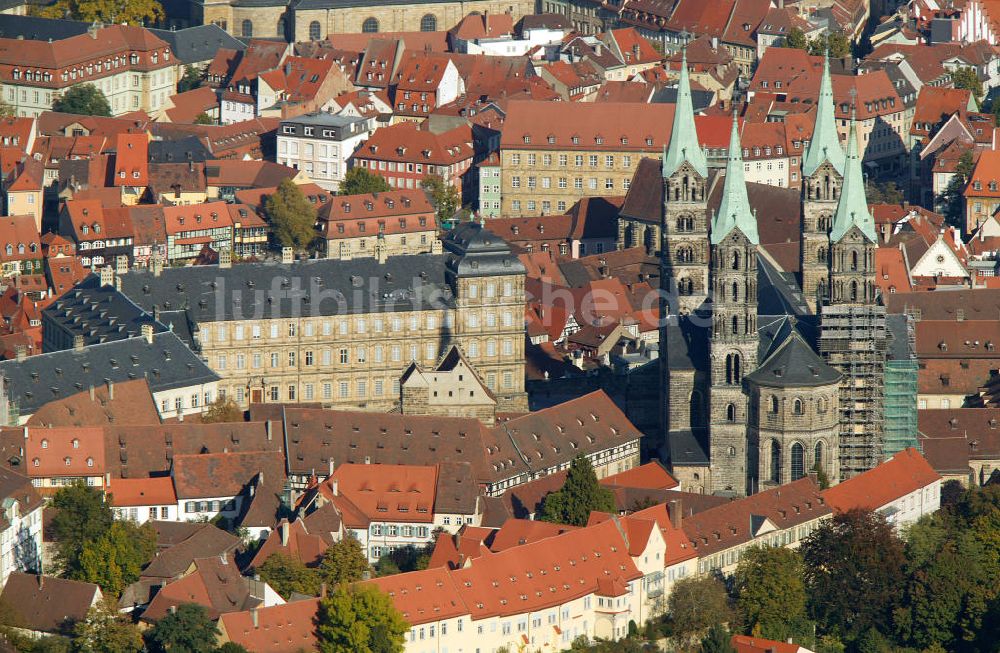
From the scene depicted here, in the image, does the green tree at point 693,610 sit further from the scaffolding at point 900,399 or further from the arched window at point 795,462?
the scaffolding at point 900,399

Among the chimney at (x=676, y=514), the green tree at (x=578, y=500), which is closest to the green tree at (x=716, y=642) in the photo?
the chimney at (x=676, y=514)

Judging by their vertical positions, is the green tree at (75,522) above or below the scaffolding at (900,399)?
below

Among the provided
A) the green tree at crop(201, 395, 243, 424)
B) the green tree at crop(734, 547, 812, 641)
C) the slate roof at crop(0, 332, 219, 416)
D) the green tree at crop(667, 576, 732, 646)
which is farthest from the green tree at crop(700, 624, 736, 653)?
the slate roof at crop(0, 332, 219, 416)

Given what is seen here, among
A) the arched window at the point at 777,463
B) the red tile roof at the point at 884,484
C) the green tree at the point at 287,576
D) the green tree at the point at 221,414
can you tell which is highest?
the green tree at the point at 221,414

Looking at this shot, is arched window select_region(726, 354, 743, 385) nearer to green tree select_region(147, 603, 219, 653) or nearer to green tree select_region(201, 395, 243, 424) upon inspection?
green tree select_region(201, 395, 243, 424)

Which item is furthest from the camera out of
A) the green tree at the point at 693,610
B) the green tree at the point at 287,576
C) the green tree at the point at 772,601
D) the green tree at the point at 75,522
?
the green tree at the point at 772,601

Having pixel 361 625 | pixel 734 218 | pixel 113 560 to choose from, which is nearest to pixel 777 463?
pixel 734 218

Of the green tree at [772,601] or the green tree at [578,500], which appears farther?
the green tree at [578,500]

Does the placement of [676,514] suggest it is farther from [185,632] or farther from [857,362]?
[185,632]
